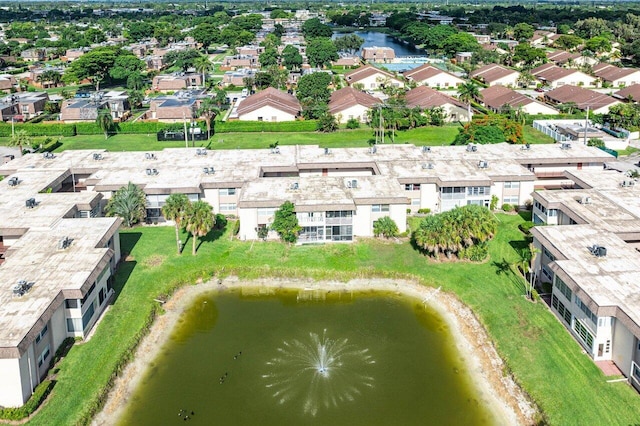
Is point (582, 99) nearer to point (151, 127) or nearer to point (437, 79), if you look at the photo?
point (437, 79)

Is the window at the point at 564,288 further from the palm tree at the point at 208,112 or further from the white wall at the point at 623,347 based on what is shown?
the palm tree at the point at 208,112

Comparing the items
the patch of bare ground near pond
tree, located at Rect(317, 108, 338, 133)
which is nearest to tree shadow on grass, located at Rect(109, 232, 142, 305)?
the patch of bare ground near pond

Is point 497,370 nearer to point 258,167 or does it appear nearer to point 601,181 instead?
point 601,181

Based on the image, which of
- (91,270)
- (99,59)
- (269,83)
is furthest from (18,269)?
(99,59)

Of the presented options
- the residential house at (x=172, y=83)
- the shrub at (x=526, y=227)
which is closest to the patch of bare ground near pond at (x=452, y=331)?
the shrub at (x=526, y=227)

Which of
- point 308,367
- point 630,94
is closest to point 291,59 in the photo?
point 630,94
